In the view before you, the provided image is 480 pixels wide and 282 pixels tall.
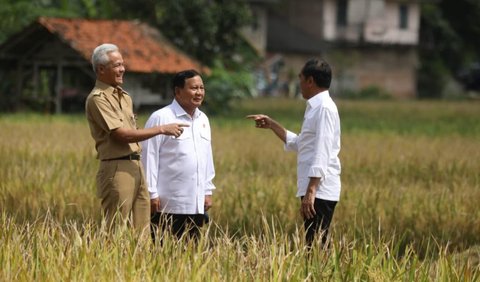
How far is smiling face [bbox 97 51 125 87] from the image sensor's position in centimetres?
671

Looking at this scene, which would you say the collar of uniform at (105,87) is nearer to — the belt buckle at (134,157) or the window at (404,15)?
the belt buckle at (134,157)

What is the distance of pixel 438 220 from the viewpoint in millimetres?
9820

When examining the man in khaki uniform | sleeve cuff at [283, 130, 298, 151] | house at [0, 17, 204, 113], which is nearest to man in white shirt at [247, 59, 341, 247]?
sleeve cuff at [283, 130, 298, 151]

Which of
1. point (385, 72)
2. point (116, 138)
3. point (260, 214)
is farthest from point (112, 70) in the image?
point (385, 72)

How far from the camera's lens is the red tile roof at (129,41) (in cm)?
2894

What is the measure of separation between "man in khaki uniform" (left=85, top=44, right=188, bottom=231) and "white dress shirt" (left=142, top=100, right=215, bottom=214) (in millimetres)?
88

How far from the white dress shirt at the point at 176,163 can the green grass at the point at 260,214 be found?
352 mm

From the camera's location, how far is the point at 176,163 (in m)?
7.06

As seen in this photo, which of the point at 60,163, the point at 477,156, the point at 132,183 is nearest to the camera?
the point at 132,183

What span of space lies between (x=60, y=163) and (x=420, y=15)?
47493 mm

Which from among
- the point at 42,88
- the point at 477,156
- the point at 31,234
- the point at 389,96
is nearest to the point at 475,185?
the point at 477,156

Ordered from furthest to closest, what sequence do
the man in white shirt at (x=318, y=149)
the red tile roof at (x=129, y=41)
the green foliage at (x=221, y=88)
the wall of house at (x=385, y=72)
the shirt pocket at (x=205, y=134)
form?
1. the wall of house at (x=385, y=72)
2. the green foliage at (x=221, y=88)
3. the red tile roof at (x=129, y=41)
4. the shirt pocket at (x=205, y=134)
5. the man in white shirt at (x=318, y=149)

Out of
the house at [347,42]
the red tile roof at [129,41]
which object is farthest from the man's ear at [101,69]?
the house at [347,42]

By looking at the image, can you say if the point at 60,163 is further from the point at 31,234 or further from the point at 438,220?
the point at 31,234
